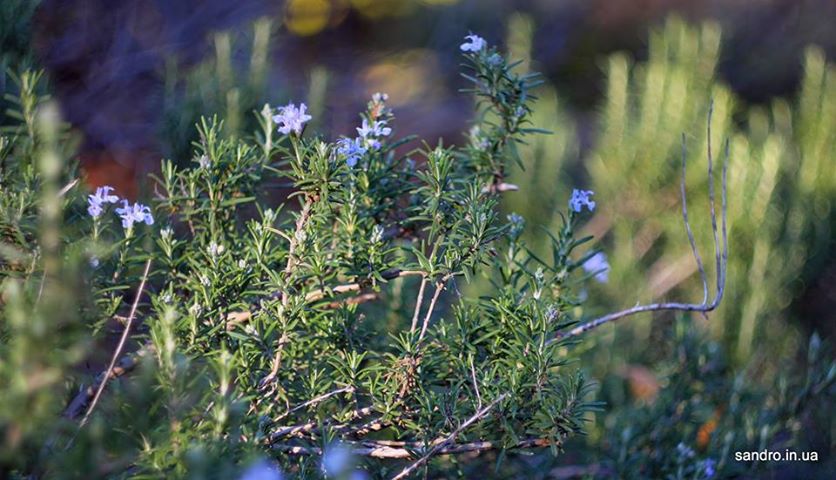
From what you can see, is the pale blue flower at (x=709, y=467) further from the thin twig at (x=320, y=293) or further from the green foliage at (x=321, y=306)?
the thin twig at (x=320, y=293)

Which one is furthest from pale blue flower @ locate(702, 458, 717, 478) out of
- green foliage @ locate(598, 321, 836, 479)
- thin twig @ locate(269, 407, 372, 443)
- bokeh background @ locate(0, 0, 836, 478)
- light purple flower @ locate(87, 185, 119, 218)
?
light purple flower @ locate(87, 185, 119, 218)

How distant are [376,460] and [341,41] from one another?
4896 millimetres

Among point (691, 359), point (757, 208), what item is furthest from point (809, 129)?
point (691, 359)

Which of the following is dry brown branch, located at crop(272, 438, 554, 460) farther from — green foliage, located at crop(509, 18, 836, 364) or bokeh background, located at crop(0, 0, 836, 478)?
green foliage, located at crop(509, 18, 836, 364)

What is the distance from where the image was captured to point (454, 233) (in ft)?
4.22

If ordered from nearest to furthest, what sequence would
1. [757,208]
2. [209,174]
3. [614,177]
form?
[209,174], [757,208], [614,177]

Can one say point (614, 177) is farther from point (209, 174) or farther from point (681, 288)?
point (209, 174)

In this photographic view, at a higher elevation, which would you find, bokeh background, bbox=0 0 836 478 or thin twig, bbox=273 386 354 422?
bokeh background, bbox=0 0 836 478

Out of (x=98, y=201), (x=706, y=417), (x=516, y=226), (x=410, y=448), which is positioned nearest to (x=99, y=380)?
(x=98, y=201)

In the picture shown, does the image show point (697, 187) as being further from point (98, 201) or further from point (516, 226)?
point (98, 201)

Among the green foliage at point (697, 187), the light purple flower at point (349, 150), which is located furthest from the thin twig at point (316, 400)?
the green foliage at point (697, 187)

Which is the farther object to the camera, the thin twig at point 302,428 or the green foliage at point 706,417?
the green foliage at point 706,417

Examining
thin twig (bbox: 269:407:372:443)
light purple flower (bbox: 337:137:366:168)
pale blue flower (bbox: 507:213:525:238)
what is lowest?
thin twig (bbox: 269:407:372:443)

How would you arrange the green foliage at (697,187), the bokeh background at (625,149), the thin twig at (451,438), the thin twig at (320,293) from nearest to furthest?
the thin twig at (451,438) → the thin twig at (320,293) → the bokeh background at (625,149) → the green foliage at (697,187)
